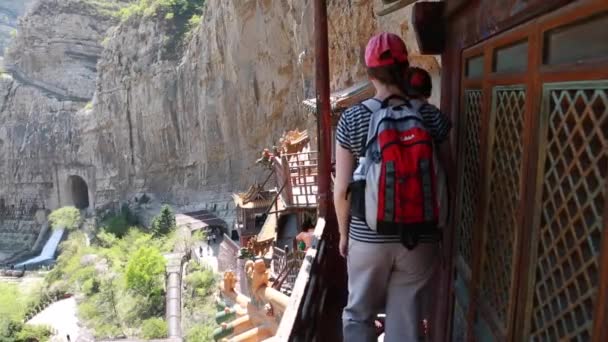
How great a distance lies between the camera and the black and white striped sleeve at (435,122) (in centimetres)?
170

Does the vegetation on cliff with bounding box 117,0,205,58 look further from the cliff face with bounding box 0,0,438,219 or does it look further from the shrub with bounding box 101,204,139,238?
the shrub with bounding box 101,204,139,238

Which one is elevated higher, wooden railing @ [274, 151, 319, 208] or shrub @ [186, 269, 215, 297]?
wooden railing @ [274, 151, 319, 208]

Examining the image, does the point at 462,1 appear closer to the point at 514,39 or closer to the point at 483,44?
the point at 483,44

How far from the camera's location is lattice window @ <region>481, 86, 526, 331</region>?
1473 mm

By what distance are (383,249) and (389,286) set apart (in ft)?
0.71

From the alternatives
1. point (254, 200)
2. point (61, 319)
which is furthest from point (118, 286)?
point (254, 200)

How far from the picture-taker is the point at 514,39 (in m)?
1.49

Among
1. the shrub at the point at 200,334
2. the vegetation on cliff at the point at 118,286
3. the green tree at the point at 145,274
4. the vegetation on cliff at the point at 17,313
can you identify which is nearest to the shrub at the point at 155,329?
the vegetation on cliff at the point at 118,286

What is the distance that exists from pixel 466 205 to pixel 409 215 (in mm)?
704

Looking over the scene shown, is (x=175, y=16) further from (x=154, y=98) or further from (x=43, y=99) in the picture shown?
(x=43, y=99)

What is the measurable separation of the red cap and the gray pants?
73 centimetres

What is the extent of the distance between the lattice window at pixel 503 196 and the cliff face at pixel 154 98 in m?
11.3

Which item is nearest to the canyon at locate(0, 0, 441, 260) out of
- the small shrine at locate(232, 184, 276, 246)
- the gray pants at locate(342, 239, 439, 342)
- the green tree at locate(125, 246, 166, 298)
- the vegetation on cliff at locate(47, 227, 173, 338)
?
the small shrine at locate(232, 184, 276, 246)

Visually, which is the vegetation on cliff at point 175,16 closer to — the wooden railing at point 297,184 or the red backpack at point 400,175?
the wooden railing at point 297,184
